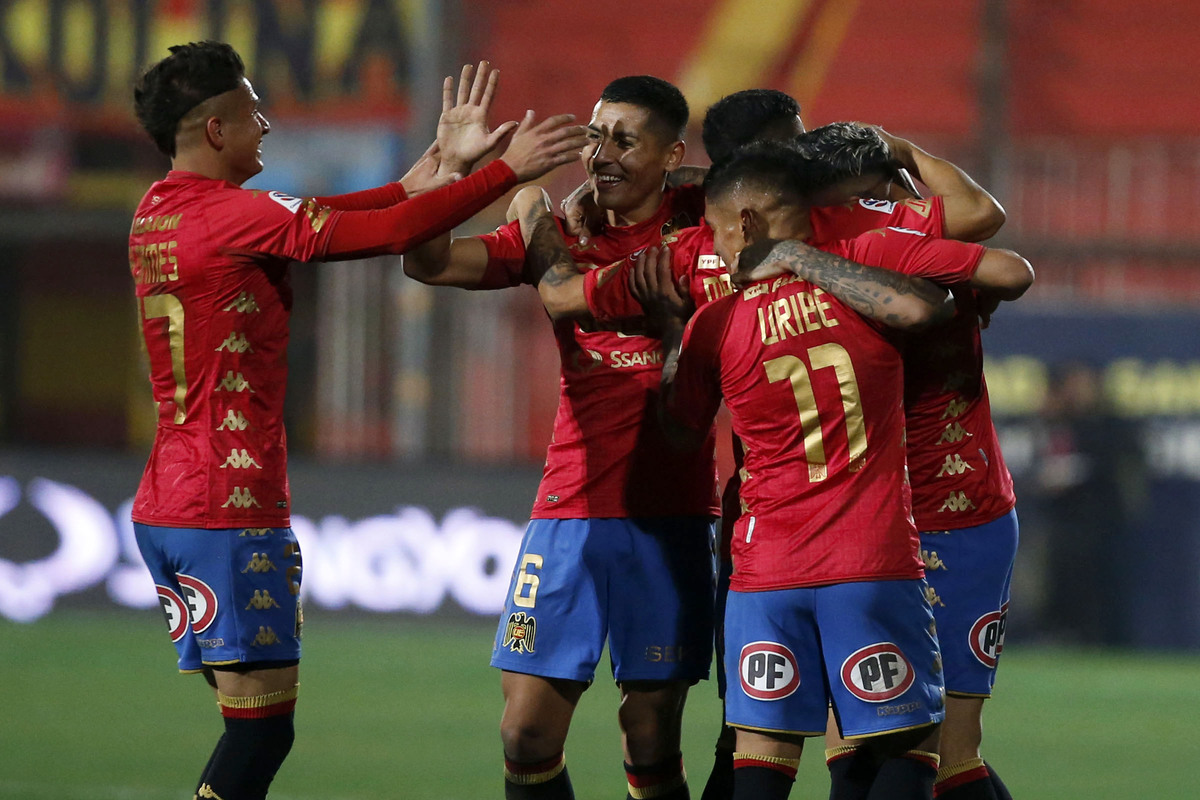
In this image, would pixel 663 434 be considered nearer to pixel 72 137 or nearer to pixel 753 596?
pixel 753 596

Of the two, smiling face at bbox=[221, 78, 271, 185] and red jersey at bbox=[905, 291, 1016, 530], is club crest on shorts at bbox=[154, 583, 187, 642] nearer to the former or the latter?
smiling face at bbox=[221, 78, 271, 185]

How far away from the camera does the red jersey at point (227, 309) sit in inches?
185

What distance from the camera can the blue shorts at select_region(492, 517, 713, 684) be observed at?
504cm

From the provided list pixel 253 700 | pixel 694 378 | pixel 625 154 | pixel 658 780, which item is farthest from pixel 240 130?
pixel 658 780

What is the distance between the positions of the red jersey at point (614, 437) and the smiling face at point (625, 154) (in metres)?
0.14

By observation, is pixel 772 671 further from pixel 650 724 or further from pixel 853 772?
pixel 650 724

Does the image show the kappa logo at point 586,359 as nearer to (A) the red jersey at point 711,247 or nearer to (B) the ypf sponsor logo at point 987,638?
(A) the red jersey at point 711,247

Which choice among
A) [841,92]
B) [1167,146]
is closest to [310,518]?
[841,92]

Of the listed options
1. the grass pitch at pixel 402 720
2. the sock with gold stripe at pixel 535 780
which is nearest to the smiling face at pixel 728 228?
the sock with gold stripe at pixel 535 780

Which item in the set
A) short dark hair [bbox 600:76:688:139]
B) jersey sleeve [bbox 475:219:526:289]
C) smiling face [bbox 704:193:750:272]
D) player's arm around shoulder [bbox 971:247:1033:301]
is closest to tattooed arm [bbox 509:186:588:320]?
jersey sleeve [bbox 475:219:526:289]

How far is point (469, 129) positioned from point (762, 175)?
1.04 m

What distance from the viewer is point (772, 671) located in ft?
14.4

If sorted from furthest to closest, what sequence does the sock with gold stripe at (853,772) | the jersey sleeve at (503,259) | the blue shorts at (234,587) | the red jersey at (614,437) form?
the jersey sleeve at (503,259), the red jersey at (614,437), the blue shorts at (234,587), the sock with gold stripe at (853,772)

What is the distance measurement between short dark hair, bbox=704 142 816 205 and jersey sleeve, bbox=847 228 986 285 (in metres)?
0.22
